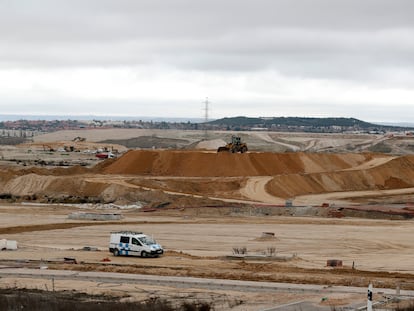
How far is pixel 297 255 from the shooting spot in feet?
134

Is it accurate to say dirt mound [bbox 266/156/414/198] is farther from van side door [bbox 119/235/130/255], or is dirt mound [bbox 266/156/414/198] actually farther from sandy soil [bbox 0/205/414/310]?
van side door [bbox 119/235/130/255]

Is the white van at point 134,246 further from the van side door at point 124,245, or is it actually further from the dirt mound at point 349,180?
the dirt mound at point 349,180

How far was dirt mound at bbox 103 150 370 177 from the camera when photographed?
8869cm

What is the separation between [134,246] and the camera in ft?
130

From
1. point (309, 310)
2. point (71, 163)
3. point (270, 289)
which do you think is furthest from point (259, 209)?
point (71, 163)

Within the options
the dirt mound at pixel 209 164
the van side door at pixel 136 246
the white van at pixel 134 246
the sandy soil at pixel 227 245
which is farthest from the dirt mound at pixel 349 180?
the van side door at pixel 136 246

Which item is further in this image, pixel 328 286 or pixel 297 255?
pixel 297 255

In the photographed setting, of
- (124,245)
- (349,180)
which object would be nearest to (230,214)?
(124,245)

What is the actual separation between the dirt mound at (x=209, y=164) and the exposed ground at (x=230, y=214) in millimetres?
135

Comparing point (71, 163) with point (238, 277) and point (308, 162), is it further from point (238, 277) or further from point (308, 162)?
point (238, 277)

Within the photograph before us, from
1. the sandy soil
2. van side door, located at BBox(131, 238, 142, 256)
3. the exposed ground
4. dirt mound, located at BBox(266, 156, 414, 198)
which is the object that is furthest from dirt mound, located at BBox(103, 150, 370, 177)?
van side door, located at BBox(131, 238, 142, 256)

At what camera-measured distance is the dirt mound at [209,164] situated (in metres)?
88.7

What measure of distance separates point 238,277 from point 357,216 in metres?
33.0

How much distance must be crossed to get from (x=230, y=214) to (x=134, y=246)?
2539 centimetres
